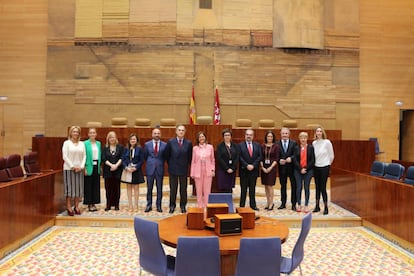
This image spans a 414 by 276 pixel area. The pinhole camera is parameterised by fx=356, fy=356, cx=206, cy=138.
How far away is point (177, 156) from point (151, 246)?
2.64 m

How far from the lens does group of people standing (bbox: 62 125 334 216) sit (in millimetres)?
4969

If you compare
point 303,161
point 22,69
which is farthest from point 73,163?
point 22,69

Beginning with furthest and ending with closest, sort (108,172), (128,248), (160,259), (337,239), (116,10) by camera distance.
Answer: (116,10) < (108,172) < (337,239) < (128,248) < (160,259)

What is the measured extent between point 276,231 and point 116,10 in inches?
367

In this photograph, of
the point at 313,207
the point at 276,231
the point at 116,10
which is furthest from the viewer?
the point at 116,10

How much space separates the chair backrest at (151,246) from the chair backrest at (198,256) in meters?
0.31

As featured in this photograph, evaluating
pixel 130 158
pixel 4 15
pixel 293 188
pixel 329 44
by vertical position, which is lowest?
pixel 293 188

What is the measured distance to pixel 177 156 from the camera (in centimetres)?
501

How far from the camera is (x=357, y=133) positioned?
10633mm

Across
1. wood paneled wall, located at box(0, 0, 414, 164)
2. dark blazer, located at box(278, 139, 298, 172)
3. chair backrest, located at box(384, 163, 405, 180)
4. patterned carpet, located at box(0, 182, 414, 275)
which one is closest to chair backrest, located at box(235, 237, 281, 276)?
patterned carpet, located at box(0, 182, 414, 275)

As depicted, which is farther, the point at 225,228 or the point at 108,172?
the point at 108,172

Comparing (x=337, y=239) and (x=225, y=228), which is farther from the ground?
(x=225, y=228)

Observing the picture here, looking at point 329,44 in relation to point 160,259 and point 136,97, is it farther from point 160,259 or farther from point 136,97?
point 160,259

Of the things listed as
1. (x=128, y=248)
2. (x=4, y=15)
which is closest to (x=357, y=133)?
(x=128, y=248)
